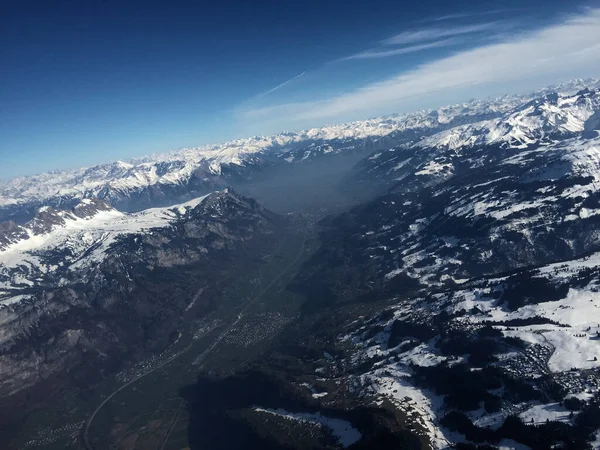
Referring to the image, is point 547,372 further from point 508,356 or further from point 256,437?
point 256,437

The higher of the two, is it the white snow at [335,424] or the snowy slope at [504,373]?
the snowy slope at [504,373]

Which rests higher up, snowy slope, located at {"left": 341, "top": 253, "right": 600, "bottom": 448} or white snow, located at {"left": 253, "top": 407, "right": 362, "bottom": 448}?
snowy slope, located at {"left": 341, "top": 253, "right": 600, "bottom": 448}

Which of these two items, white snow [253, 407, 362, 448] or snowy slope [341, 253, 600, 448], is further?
white snow [253, 407, 362, 448]

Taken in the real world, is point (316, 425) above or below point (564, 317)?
below

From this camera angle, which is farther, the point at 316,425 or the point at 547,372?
the point at 316,425

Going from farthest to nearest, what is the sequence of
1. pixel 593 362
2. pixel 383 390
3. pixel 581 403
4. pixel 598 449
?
pixel 383 390
pixel 593 362
pixel 581 403
pixel 598 449

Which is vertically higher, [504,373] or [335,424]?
[504,373]

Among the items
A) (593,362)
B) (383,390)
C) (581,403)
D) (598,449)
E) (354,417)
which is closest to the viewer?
(598,449)

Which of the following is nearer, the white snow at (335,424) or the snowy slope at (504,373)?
the snowy slope at (504,373)

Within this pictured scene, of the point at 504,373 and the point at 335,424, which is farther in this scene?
the point at 335,424

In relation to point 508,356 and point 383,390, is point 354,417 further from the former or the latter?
point 508,356

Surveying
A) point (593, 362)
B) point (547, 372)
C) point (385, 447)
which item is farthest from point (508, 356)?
point (385, 447)
